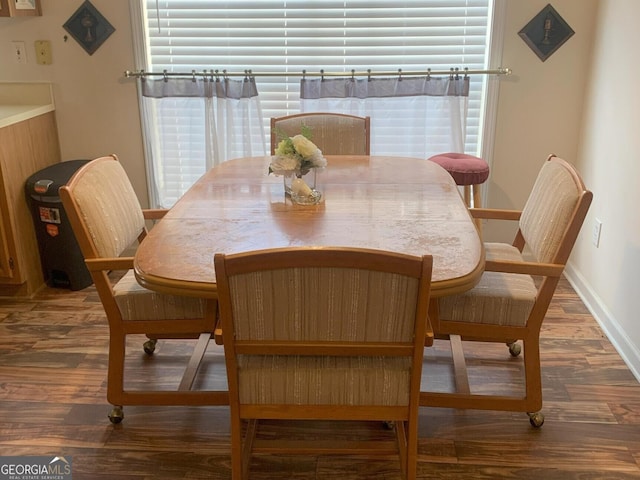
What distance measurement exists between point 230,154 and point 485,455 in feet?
6.94

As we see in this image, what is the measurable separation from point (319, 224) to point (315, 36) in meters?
1.71

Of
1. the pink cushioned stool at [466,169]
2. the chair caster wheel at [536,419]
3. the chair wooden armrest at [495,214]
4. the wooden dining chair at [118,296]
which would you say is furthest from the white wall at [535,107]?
the wooden dining chair at [118,296]

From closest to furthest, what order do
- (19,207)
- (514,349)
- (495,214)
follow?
(495,214) → (514,349) → (19,207)

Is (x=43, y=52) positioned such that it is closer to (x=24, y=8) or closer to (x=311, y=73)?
(x=24, y=8)

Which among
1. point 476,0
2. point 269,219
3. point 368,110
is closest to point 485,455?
point 269,219

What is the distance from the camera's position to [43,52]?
3367 millimetres

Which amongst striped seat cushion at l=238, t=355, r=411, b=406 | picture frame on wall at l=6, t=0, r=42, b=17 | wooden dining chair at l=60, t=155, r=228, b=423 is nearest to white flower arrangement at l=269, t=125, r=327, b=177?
wooden dining chair at l=60, t=155, r=228, b=423

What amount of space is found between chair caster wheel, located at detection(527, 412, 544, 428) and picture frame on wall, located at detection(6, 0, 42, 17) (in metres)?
3.02

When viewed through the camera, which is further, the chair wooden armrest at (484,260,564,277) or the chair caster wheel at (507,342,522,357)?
the chair caster wheel at (507,342,522,357)

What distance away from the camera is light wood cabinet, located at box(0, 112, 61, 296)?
9.86ft

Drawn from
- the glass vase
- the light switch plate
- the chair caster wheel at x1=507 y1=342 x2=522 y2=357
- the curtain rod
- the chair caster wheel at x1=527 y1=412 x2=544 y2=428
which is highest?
the light switch plate

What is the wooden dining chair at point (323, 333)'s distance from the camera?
54.1 inches

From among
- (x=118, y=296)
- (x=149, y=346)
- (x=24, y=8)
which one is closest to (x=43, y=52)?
(x=24, y=8)

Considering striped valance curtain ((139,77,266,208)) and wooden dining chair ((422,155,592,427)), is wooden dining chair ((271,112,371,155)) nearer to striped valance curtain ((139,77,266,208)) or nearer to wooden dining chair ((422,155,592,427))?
striped valance curtain ((139,77,266,208))
